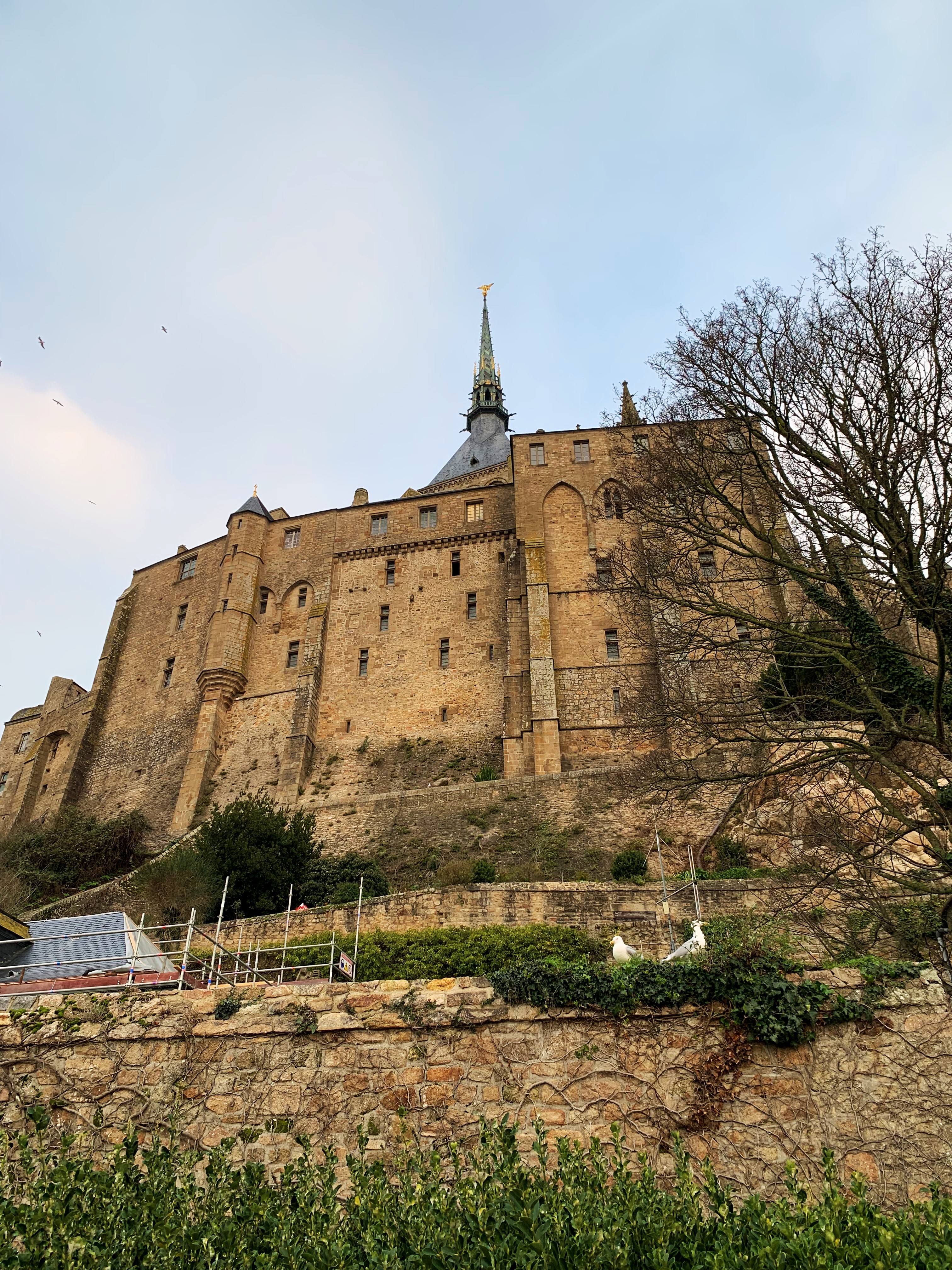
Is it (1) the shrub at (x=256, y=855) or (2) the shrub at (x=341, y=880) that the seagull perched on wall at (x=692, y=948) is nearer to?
(2) the shrub at (x=341, y=880)

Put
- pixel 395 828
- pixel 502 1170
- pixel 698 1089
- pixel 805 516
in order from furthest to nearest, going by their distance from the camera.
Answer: pixel 395 828, pixel 805 516, pixel 698 1089, pixel 502 1170

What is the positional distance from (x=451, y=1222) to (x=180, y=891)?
17161mm

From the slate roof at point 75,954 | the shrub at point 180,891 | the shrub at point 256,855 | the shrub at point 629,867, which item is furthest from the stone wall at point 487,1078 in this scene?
the shrub at point 180,891

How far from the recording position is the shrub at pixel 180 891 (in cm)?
2033

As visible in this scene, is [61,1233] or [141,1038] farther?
[141,1038]

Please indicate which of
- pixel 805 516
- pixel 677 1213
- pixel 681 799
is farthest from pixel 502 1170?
pixel 805 516

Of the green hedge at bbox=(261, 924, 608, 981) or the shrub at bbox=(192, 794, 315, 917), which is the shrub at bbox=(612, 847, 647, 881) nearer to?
the green hedge at bbox=(261, 924, 608, 981)

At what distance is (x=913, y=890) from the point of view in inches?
326

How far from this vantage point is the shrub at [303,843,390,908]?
819 inches

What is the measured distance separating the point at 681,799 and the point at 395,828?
15691 mm

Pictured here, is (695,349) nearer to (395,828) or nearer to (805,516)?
(805,516)

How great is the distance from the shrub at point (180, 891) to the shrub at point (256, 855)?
0.87 ft

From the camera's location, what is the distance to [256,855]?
21203 mm

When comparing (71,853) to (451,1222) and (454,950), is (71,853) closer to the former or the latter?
(454,950)
